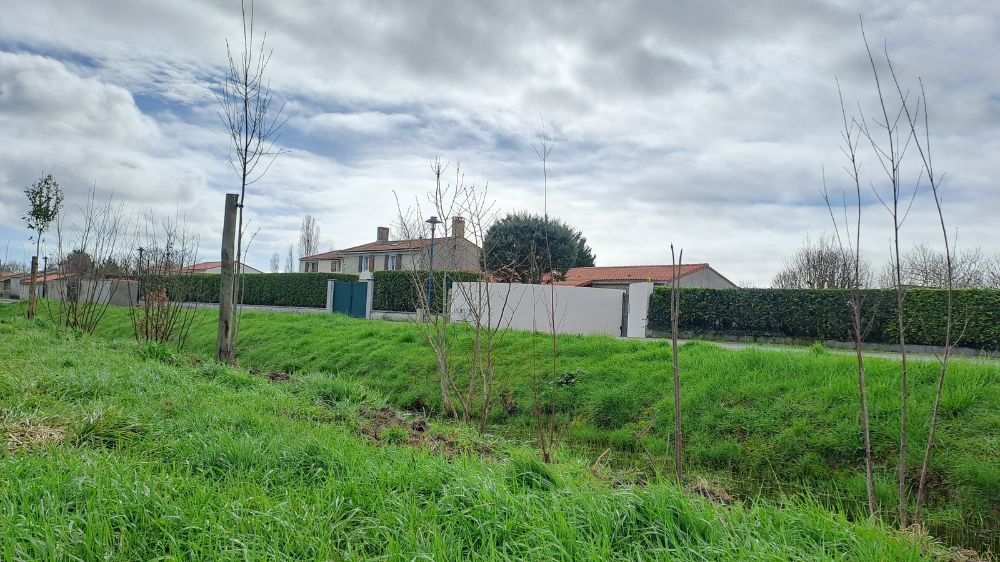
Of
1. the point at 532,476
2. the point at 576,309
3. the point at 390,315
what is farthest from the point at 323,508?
the point at 390,315

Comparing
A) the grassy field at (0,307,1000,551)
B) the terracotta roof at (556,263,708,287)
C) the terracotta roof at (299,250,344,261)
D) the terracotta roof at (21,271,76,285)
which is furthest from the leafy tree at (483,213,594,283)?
the terracotta roof at (299,250,344,261)

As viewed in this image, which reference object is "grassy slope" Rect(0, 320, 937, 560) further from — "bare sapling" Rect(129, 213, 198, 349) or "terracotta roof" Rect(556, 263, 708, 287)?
"terracotta roof" Rect(556, 263, 708, 287)

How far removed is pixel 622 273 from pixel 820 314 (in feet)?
67.4

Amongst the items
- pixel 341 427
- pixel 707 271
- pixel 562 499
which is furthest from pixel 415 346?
pixel 707 271

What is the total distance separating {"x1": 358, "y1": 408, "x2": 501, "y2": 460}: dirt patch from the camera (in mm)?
4809

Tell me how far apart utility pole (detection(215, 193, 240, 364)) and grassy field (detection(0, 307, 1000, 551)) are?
2916 mm

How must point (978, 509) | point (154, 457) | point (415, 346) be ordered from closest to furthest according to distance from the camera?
point (154, 457) → point (978, 509) → point (415, 346)

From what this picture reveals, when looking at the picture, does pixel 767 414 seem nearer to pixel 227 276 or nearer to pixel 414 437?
pixel 414 437

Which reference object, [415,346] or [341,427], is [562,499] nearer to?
[341,427]

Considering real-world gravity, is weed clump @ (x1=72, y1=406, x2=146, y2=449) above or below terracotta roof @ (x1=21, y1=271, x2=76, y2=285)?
below

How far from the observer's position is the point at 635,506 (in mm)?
2910

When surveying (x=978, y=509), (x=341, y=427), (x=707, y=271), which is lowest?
(x=978, y=509)

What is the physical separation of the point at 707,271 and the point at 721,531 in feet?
125

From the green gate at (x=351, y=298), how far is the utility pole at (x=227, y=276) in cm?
1437
